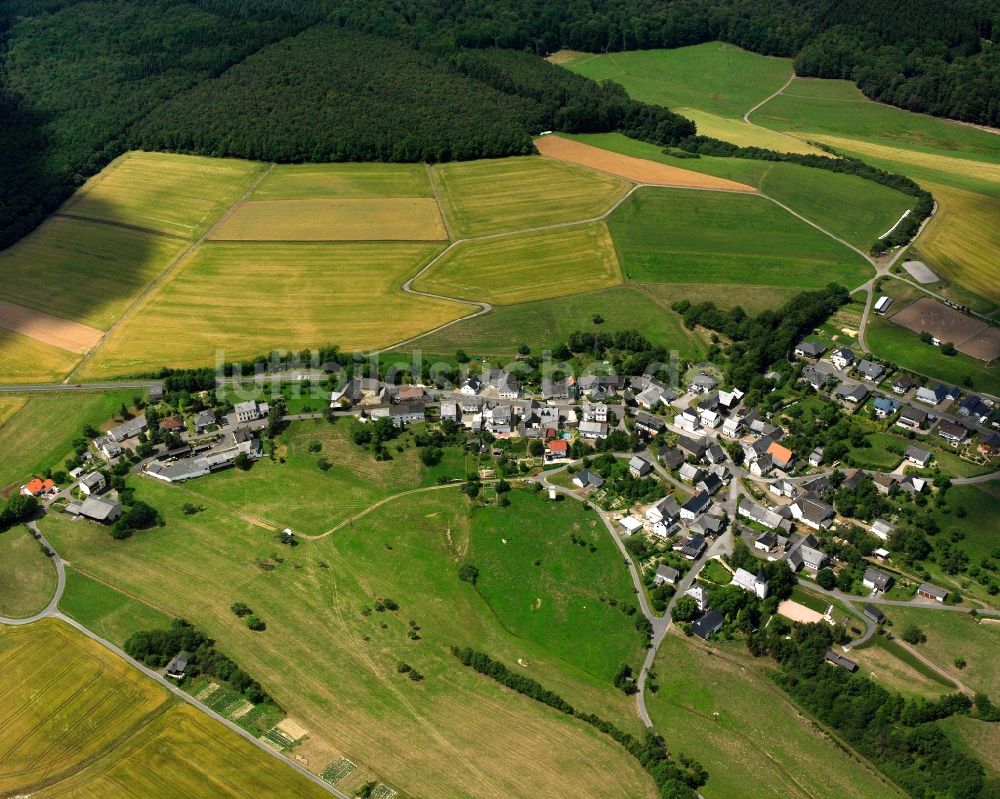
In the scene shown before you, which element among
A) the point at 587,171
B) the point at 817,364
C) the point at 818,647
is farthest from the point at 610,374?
the point at 587,171

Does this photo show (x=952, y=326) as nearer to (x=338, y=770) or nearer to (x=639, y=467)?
(x=639, y=467)

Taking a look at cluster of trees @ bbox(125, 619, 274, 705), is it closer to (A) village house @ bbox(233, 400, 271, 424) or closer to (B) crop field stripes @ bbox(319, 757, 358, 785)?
(B) crop field stripes @ bbox(319, 757, 358, 785)

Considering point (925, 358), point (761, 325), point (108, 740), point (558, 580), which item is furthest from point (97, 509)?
point (925, 358)

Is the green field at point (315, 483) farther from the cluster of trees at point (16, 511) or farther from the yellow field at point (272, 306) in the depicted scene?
the yellow field at point (272, 306)

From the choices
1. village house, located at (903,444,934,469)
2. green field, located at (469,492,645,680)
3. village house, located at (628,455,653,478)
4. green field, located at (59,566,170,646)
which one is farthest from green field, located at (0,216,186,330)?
village house, located at (903,444,934,469)

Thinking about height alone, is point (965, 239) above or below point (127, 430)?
above

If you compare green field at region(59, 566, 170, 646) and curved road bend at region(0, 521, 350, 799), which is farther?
green field at region(59, 566, 170, 646)
